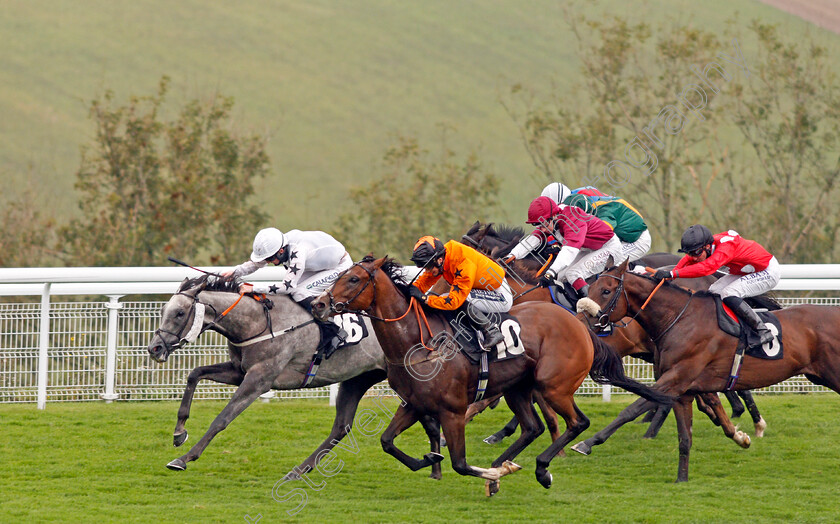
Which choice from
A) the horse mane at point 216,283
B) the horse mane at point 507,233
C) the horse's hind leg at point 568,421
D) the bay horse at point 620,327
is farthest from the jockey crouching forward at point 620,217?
the horse mane at point 216,283

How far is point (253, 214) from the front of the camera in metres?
17.2

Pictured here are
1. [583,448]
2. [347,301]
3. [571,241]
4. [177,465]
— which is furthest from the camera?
[571,241]

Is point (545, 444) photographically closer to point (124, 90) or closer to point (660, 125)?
point (660, 125)

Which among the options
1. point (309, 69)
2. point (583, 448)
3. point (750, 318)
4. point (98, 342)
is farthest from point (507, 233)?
point (309, 69)

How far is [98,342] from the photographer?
8.23 meters

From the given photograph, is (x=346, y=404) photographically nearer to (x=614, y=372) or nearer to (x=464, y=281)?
(x=464, y=281)

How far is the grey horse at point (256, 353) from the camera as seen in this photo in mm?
6094

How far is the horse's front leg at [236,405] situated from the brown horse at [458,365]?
99 centimetres

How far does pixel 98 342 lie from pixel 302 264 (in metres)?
2.56

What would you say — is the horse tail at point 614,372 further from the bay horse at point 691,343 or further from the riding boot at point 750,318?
the riding boot at point 750,318

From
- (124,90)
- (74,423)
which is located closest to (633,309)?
(74,423)

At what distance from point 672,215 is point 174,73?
27.1 m

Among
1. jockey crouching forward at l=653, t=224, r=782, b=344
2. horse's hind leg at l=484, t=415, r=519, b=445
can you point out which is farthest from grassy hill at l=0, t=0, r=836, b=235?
jockey crouching forward at l=653, t=224, r=782, b=344

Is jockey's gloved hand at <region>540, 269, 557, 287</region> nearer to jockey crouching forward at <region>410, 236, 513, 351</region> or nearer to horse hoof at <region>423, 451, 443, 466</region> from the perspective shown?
jockey crouching forward at <region>410, 236, 513, 351</region>
